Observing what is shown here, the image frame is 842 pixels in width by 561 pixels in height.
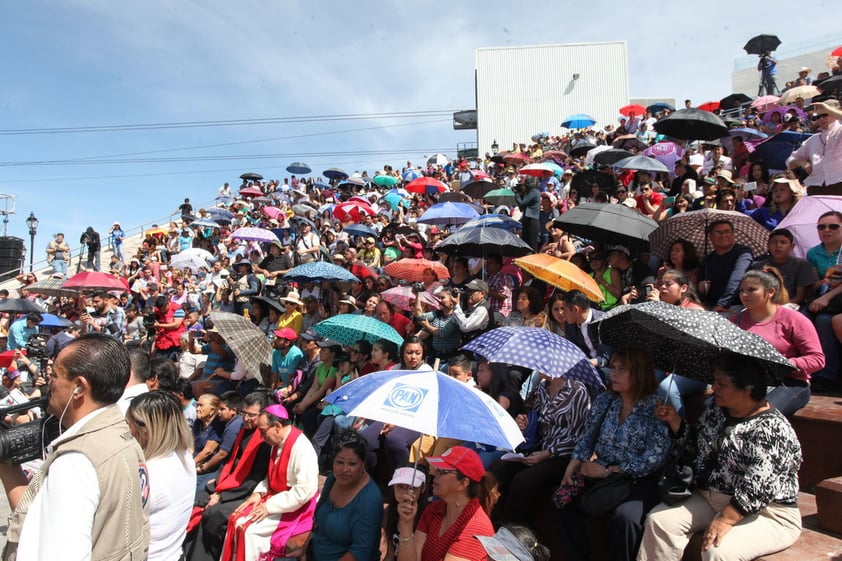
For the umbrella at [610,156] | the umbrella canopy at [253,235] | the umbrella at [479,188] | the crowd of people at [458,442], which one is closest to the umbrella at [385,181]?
the umbrella at [479,188]

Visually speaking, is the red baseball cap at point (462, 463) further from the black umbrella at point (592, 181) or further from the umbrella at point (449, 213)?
the black umbrella at point (592, 181)

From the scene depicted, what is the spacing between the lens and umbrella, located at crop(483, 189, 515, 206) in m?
13.5

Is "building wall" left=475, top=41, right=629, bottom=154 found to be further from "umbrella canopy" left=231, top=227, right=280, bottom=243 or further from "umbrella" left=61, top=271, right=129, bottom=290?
"umbrella" left=61, top=271, right=129, bottom=290

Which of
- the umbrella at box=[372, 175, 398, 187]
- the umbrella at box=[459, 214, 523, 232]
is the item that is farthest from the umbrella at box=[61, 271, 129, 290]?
the umbrella at box=[372, 175, 398, 187]

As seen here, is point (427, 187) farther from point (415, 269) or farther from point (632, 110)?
point (415, 269)

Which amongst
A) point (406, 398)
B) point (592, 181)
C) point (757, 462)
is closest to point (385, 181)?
point (592, 181)

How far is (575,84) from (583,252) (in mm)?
32765

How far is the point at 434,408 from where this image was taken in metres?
3.55

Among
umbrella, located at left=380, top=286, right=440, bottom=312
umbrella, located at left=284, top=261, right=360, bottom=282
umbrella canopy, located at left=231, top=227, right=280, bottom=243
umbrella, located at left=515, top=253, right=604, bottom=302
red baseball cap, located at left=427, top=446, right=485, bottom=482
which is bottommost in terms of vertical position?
red baseball cap, located at left=427, top=446, right=485, bottom=482

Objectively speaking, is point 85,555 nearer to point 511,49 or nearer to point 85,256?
point 85,256

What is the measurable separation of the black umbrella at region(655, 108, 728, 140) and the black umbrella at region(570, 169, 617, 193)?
131 centimetres

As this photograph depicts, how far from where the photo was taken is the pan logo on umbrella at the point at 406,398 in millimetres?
3594

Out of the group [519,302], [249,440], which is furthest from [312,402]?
[519,302]

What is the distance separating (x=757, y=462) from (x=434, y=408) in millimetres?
1824
